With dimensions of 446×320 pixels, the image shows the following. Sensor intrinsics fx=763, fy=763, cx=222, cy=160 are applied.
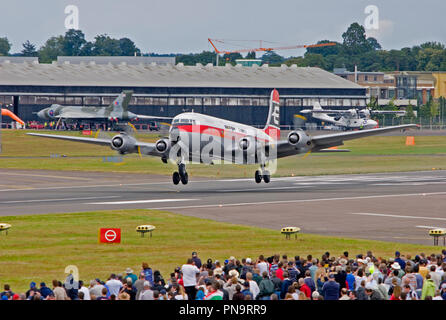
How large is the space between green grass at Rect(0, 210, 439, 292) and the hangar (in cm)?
12590

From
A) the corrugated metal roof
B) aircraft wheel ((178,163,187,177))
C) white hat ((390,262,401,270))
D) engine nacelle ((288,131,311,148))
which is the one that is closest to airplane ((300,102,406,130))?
the corrugated metal roof

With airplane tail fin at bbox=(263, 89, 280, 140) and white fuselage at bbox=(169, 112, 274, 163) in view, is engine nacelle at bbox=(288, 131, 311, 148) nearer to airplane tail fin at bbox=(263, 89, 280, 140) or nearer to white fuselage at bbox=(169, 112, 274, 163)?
white fuselage at bbox=(169, 112, 274, 163)

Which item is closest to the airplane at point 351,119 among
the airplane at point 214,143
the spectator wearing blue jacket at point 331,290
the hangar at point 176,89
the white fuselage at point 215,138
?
the hangar at point 176,89

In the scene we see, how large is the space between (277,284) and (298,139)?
39.6 meters

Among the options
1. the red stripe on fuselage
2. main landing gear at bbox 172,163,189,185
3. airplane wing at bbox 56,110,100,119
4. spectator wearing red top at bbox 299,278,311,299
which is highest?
airplane wing at bbox 56,110,100,119

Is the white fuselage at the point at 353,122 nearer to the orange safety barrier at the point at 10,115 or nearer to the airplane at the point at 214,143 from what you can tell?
the orange safety barrier at the point at 10,115

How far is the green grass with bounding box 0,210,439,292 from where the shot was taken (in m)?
32.3

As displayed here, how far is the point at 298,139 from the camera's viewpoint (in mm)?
61750

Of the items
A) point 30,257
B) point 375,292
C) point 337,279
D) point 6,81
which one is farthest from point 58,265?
point 6,81

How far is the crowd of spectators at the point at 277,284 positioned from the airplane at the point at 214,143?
31422 mm

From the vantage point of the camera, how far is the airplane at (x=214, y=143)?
190 feet

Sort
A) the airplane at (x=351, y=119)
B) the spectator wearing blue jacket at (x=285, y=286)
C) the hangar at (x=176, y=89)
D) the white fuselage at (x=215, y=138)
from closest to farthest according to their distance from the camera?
the spectator wearing blue jacket at (x=285, y=286) < the white fuselage at (x=215, y=138) < the airplane at (x=351, y=119) < the hangar at (x=176, y=89)

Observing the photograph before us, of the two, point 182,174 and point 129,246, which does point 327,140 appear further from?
point 129,246
